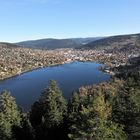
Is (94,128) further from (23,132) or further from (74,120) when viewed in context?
(23,132)

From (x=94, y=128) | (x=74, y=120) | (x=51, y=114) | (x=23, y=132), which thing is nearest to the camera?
(x=94, y=128)

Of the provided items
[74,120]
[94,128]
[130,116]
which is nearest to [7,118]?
[74,120]

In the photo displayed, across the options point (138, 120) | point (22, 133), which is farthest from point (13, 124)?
point (138, 120)

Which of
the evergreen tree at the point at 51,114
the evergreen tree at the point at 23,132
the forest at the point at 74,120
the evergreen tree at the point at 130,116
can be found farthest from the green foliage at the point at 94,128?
the evergreen tree at the point at 23,132

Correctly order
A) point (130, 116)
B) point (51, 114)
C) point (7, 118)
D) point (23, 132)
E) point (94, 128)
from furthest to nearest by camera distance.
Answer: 1. point (51, 114)
2. point (23, 132)
3. point (7, 118)
4. point (130, 116)
5. point (94, 128)

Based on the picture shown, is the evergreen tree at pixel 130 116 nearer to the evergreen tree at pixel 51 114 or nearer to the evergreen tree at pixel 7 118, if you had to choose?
the evergreen tree at pixel 51 114

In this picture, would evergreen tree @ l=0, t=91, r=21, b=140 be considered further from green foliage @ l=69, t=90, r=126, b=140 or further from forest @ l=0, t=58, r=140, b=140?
green foliage @ l=69, t=90, r=126, b=140

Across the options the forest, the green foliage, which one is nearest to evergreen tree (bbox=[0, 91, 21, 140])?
the forest

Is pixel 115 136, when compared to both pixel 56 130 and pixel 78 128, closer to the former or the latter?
pixel 78 128

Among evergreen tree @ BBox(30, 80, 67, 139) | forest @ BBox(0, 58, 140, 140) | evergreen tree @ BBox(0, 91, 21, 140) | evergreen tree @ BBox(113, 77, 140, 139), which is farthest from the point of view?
evergreen tree @ BBox(30, 80, 67, 139)
